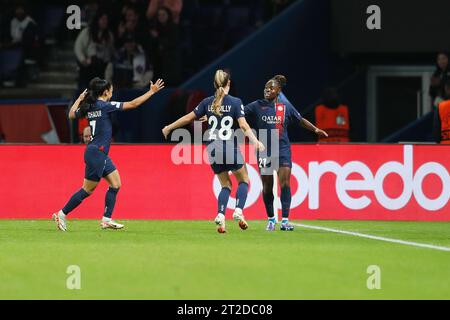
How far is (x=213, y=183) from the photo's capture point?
67.0ft

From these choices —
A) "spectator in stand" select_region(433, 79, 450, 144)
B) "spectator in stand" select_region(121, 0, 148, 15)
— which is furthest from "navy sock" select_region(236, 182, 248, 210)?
"spectator in stand" select_region(121, 0, 148, 15)

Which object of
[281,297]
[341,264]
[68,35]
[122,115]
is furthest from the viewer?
[68,35]

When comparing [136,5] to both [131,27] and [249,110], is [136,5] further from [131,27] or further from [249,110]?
[249,110]

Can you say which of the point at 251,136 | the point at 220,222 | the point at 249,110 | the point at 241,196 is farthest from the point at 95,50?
the point at 251,136

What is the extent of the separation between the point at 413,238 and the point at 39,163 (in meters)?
6.52

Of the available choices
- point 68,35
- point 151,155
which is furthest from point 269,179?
point 68,35

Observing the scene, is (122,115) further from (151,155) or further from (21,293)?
(21,293)

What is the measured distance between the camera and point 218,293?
11070 millimetres

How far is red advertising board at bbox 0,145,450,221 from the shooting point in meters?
20.2

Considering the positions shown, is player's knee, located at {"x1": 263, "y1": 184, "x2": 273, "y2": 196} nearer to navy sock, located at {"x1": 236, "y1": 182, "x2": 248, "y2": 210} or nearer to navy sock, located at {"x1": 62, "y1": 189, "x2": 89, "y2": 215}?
navy sock, located at {"x1": 236, "y1": 182, "x2": 248, "y2": 210}

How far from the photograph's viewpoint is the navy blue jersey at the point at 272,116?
17.4 metres

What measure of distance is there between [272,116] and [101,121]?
7.39ft

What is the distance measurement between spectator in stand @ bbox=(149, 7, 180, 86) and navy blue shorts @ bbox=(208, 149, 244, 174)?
27.2 ft

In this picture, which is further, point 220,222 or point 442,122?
point 442,122
